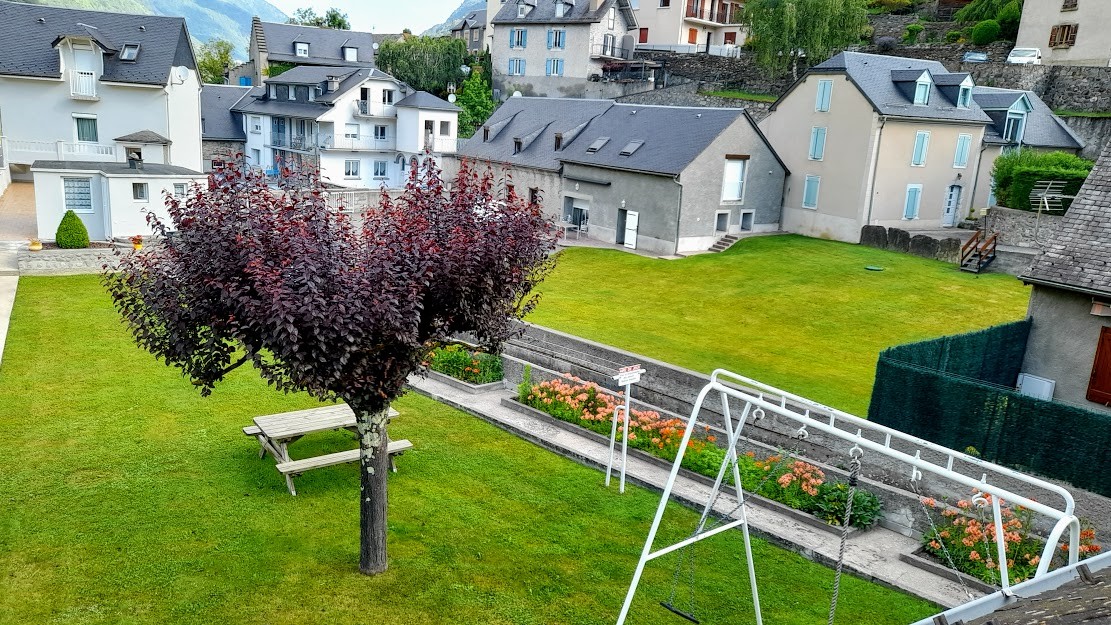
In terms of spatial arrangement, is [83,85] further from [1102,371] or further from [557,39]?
[1102,371]

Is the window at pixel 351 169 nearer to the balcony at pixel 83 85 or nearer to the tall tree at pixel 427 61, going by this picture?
the balcony at pixel 83 85

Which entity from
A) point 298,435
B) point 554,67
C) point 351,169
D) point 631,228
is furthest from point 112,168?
point 554,67

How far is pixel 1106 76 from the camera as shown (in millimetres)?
43469

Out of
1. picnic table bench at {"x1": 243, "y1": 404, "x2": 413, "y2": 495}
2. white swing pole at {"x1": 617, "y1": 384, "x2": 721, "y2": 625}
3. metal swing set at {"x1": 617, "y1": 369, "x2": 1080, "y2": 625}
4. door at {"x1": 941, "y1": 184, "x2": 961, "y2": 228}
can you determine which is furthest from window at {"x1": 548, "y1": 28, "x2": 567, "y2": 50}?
white swing pole at {"x1": 617, "y1": 384, "x2": 721, "y2": 625}

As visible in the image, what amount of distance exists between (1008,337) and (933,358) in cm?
265

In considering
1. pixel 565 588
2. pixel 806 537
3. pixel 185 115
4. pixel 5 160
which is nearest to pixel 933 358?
pixel 806 537

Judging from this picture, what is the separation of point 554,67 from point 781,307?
40.5m

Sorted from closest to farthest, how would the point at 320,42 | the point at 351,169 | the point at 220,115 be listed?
the point at 351,169
the point at 220,115
the point at 320,42

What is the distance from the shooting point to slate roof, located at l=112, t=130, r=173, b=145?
133ft

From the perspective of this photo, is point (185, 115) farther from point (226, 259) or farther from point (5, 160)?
point (226, 259)

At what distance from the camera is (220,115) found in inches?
2340

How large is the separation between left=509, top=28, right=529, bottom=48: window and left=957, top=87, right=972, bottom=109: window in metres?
36.0

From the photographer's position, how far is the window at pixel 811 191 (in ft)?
126

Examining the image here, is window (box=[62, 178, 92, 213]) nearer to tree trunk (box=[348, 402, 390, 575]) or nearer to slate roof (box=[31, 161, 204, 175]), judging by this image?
slate roof (box=[31, 161, 204, 175])
